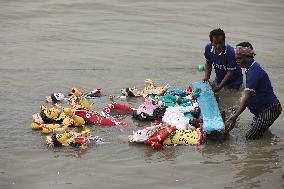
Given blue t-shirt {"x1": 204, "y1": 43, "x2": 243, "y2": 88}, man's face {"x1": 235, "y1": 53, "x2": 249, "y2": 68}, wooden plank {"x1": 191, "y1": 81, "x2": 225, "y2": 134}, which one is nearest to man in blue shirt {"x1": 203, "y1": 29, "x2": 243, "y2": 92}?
blue t-shirt {"x1": 204, "y1": 43, "x2": 243, "y2": 88}

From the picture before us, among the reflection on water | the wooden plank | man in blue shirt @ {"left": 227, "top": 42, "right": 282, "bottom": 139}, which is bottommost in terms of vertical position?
the reflection on water

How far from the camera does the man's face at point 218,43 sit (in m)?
7.64

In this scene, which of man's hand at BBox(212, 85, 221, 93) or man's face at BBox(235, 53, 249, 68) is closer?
man's face at BBox(235, 53, 249, 68)

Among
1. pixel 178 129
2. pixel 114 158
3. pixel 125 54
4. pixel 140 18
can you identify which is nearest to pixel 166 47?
pixel 125 54

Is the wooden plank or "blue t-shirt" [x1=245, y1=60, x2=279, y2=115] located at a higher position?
"blue t-shirt" [x1=245, y1=60, x2=279, y2=115]

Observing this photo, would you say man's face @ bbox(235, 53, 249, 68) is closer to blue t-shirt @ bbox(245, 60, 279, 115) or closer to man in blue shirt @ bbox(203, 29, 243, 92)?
blue t-shirt @ bbox(245, 60, 279, 115)

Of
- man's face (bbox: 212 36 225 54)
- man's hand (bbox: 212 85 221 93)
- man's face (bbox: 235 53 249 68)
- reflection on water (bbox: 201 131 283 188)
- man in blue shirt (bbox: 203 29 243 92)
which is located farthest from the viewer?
man's hand (bbox: 212 85 221 93)

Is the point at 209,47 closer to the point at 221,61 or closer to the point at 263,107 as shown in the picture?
the point at 221,61

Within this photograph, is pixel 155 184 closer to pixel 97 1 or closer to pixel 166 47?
pixel 166 47

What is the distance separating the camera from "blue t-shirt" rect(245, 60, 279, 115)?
6169 mm

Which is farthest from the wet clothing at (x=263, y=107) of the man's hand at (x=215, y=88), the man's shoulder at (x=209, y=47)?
the man's shoulder at (x=209, y=47)

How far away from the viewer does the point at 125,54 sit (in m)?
10.9

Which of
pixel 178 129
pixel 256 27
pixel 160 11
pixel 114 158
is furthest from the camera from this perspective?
pixel 160 11

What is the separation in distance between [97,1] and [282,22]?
18.7ft
